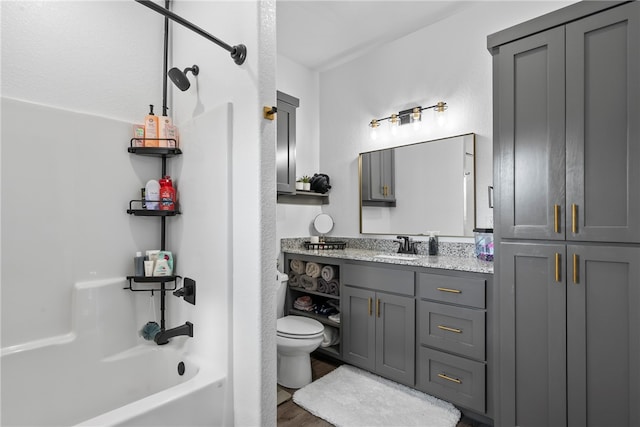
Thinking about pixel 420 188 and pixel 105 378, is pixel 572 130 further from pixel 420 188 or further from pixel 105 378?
pixel 105 378

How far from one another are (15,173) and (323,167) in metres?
2.50

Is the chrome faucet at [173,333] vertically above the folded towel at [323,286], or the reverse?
the chrome faucet at [173,333]

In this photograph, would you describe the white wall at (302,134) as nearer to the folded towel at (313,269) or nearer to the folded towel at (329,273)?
the folded towel at (313,269)

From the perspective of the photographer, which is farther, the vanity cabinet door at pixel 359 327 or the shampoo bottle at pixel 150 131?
the vanity cabinet door at pixel 359 327

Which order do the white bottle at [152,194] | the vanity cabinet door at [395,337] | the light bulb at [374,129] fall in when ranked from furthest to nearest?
the light bulb at [374,129], the vanity cabinet door at [395,337], the white bottle at [152,194]

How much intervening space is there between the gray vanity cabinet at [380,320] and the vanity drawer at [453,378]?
9 cm

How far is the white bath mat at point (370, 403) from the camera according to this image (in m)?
1.86

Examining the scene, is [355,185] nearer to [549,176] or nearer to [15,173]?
[549,176]

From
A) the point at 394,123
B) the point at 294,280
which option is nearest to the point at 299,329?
the point at 294,280

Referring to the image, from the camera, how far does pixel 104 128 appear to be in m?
1.62

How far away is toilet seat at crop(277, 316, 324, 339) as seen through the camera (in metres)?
2.17

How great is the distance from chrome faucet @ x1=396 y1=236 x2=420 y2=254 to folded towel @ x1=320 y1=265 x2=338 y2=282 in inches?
23.4

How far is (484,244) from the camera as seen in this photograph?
2.27 meters

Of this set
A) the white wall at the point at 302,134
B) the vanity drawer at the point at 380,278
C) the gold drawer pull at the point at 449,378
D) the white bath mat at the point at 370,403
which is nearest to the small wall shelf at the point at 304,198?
the white wall at the point at 302,134
